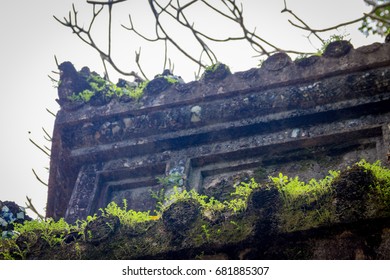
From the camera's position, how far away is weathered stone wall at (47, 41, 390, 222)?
6.00 meters

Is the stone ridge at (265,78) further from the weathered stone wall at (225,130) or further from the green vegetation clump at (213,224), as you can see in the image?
the green vegetation clump at (213,224)

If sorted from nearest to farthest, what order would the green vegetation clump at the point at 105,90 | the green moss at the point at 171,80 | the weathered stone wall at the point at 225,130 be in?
the weathered stone wall at the point at 225,130 < the green moss at the point at 171,80 < the green vegetation clump at the point at 105,90

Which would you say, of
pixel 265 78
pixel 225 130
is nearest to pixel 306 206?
pixel 225 130

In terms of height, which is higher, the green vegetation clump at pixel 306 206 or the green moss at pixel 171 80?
the green moss at pixel 171 80

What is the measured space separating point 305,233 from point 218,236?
66 centimetres

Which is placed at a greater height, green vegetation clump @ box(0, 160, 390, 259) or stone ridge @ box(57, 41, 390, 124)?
stone ridge @ box(57, 41, 390, 124)

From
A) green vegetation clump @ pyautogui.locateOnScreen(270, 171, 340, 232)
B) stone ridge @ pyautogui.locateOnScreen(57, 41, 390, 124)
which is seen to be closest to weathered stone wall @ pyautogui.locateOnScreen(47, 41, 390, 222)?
stone ridge @ pyautogui.locateOnScreen(57, 41, 390, 124)

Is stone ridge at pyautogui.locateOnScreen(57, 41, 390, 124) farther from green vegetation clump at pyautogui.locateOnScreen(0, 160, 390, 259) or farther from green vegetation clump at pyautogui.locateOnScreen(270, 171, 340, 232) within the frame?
green vegetation clump at pyautogui.locateOnScreen(270, 171, 340, 232)

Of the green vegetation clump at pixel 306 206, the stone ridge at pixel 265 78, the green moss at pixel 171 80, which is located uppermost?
the green moss at pixel 171 80

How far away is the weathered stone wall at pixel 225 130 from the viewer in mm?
6000

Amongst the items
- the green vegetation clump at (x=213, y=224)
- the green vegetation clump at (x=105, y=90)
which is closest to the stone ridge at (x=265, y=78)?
the green vegetation clump at (x=105, y=90)
